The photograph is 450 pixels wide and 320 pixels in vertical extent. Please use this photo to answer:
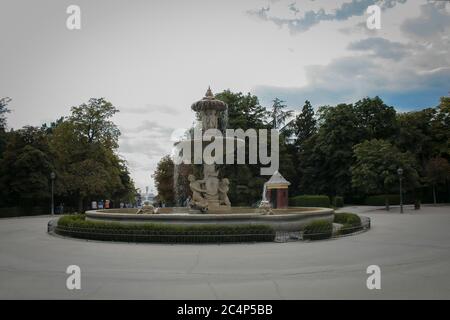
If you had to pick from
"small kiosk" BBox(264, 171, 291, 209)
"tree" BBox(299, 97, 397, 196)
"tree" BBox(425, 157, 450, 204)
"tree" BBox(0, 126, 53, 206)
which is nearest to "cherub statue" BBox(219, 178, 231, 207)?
"small kiosk" BBox(264, 171, 291, 209)

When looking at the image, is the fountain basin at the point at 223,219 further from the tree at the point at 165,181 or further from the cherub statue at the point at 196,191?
the tree at the point at 165,181

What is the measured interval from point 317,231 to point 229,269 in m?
7.25

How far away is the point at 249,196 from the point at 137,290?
38937 millimetres

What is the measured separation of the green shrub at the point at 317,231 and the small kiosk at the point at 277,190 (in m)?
28.9

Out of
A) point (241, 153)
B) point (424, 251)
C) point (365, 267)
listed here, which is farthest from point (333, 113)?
point (365, 267)

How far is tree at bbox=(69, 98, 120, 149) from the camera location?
49031 millimetres

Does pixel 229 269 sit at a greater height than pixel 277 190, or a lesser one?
lesser

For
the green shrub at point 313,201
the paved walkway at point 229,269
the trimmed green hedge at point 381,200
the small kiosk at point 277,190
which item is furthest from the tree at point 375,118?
the paved walkway at point 229,269

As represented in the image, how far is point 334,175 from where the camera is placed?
55.4 meters

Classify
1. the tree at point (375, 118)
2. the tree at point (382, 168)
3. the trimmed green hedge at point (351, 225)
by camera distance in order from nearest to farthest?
1. the trimmed green hedge at point (351, 225)
2. the tree at point (382, 168)
3. the tree at point (375, 118)

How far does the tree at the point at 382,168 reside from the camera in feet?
139

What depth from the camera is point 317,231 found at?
16.9 m

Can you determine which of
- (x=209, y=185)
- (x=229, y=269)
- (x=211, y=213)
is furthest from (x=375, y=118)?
(x=229, y=269)

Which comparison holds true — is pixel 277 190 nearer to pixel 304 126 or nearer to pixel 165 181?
pixel 165 181
